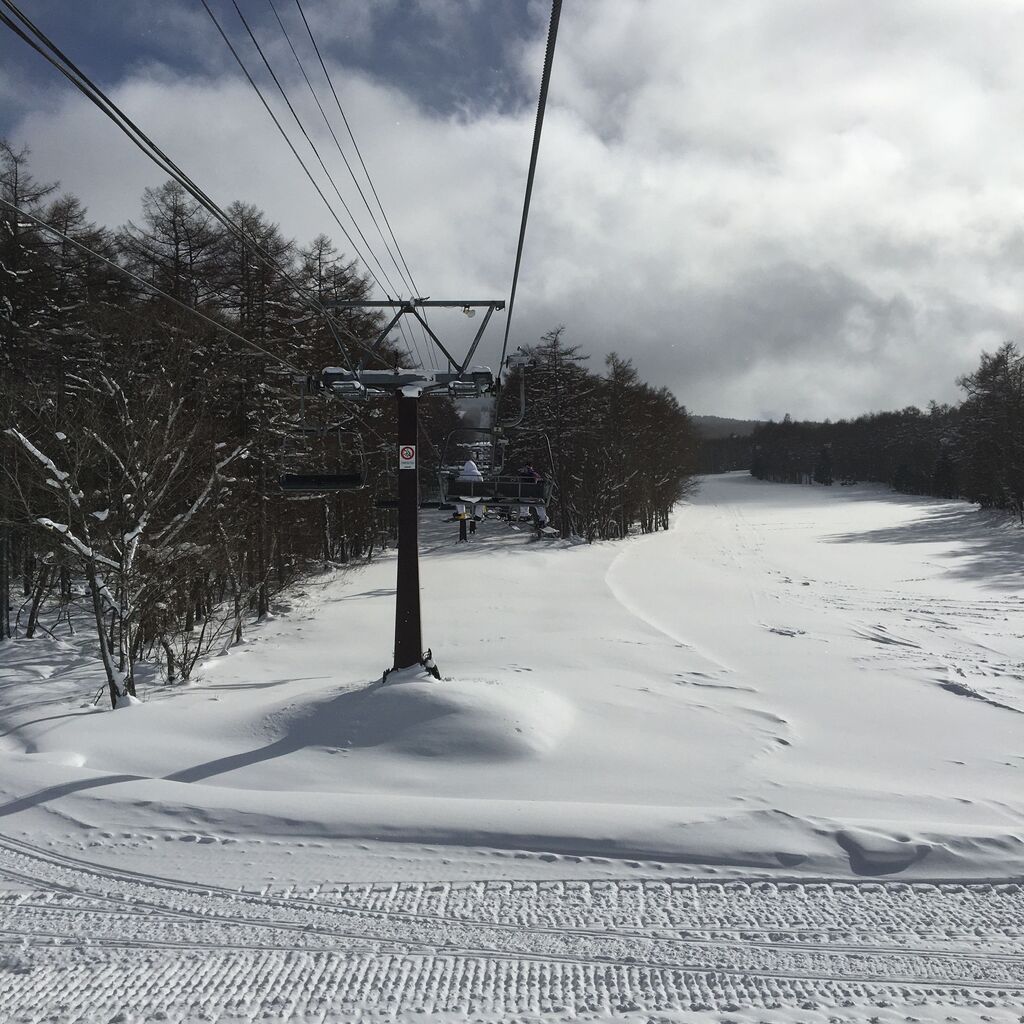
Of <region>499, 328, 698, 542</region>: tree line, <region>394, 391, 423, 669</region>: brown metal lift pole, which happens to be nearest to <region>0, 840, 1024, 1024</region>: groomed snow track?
<region>394, 391, 423, 669</region>: brown metal lift pole

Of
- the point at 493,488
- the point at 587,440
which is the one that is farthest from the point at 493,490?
the point at 587,440

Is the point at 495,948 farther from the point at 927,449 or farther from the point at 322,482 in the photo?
the point at 927,449

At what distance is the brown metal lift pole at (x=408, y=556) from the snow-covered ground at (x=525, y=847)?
54cm

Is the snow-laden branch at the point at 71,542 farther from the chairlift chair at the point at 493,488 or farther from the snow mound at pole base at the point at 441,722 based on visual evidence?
the chairlift chair at the point at 493,488

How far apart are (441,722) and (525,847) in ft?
8.67

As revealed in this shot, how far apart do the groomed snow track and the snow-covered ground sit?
0.02 metres

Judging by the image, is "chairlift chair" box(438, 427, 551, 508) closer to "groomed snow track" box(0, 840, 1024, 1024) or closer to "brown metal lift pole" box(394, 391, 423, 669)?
"brown metal lift pole" box(394, 391, 423, 669)

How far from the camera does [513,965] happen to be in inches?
149

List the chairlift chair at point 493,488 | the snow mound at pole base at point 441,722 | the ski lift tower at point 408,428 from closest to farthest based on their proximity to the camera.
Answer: the snow mound at pole base at point 441,722 → the ski lift tower at point 408,428 → the chairlift chair at point 493,488

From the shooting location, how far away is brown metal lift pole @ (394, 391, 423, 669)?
9.12 m

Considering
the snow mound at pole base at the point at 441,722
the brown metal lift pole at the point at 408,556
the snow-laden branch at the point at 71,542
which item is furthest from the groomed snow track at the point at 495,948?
the snow-laden branch at the point at 71,542

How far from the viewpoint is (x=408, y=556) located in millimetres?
9195

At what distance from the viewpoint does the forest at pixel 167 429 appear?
36.4 ft

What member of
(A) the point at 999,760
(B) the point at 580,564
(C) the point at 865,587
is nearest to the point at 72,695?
(A) the point at 999,760
